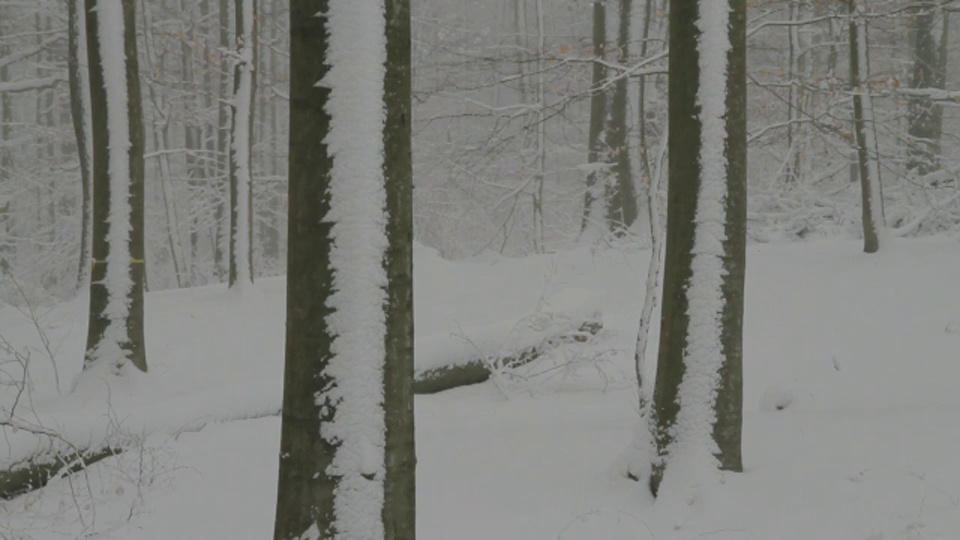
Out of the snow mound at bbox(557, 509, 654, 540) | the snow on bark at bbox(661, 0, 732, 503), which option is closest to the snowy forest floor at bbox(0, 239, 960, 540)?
the snow mound at bbox(557, 509, 654, 540)

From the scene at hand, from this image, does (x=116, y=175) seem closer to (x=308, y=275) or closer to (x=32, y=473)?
(x=32, y=473)

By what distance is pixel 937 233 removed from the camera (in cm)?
1425

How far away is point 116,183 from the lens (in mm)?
8406

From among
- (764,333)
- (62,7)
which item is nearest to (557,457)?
(764,333)

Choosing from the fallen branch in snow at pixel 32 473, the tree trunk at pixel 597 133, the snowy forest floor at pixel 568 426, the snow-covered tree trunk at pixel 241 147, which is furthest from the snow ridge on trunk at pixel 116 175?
the tree trunk at pixel 597 133

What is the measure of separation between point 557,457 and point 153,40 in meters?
24.8

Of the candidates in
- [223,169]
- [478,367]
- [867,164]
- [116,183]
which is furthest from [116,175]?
[223,169]

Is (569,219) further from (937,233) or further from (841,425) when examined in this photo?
(841,425)

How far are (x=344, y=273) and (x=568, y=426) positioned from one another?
4.22 meters

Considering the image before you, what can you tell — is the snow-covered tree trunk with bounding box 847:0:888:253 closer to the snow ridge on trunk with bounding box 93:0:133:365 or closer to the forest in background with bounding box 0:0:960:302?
the forest in background with bounding box 0:0:960:302

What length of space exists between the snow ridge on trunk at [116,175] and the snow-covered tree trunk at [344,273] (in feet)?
20.4

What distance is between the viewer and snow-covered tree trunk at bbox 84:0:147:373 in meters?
8.38

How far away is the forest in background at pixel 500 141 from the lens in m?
15.2

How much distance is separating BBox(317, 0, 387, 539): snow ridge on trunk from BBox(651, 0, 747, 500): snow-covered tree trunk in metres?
2.46
